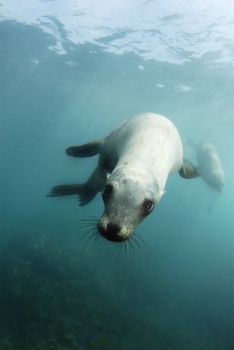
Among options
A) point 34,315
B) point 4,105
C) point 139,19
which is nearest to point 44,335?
point 34,315

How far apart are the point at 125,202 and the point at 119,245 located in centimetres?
102

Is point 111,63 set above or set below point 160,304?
above

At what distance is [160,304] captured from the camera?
14656 mm

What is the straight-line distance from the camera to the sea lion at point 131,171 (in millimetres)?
3061

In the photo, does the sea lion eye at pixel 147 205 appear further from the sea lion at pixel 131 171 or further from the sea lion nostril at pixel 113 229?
the sea lion nostril at pixel 113 229

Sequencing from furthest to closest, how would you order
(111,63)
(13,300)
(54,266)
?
1. (111,63)
2. (54,266)
3. (13,300)

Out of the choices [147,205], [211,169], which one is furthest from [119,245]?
[211,169]

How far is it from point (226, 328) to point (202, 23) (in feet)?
40.4

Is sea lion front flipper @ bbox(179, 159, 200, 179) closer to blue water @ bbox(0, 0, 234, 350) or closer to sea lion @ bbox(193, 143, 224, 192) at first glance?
blue water @ bbox(0, 0, 234, 350)

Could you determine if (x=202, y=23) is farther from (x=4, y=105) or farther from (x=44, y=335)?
(x=4, y=105)

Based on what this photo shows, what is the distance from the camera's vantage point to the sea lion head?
2920 millimetres

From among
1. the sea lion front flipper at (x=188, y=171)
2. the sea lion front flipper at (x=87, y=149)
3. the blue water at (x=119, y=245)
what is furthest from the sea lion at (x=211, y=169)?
the sea lion front flipper at (x=87, y=149)

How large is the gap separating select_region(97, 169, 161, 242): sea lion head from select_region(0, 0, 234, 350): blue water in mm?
807

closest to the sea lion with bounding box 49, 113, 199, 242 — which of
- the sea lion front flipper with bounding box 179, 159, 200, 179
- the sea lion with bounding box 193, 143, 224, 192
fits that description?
the sea lion front flipper with bounding box 179, 159, 200, 179
